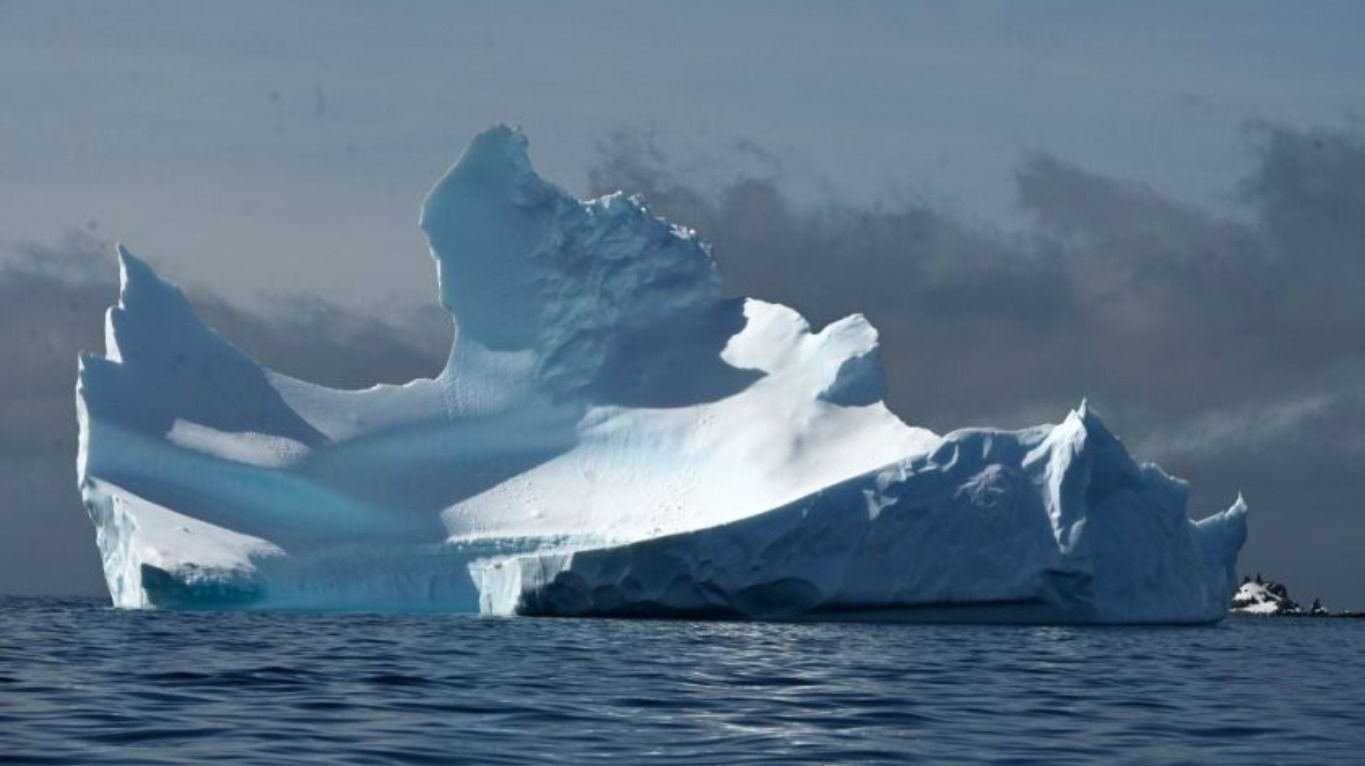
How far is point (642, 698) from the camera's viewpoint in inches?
581

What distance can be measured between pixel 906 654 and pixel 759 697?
633cm

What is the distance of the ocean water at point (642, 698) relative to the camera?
1152 cm

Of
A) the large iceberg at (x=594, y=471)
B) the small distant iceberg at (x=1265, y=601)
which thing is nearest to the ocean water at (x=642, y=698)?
the large iceberg at (x=594, y=471)

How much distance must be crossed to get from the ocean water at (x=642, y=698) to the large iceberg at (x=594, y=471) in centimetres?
484

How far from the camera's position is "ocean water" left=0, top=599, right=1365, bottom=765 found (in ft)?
37.8

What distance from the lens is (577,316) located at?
1431 inches

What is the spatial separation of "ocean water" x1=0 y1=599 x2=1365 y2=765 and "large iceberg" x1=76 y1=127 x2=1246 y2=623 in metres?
4.84

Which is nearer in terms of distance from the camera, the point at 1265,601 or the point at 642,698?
the point at 642,698

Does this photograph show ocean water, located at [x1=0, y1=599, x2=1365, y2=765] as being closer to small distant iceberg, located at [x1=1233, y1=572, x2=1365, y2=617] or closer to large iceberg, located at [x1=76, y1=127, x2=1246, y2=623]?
large iceberg, located at [x1=76, y1=127, x2=1246, y2=623]

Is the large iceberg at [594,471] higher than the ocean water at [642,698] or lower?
higher

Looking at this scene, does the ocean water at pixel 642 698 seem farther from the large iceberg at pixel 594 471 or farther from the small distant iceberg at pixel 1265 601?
the small distant iceberg at pixel 1265 601

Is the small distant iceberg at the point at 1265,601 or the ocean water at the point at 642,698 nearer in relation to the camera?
the ocean water at the point at 642,698

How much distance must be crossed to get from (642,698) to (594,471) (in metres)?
21.0

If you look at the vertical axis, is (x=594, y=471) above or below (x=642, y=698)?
above
